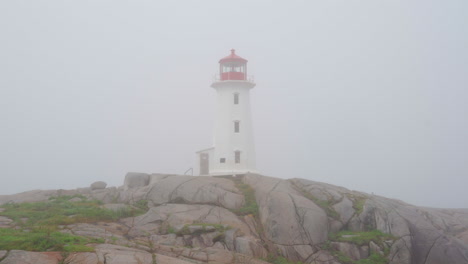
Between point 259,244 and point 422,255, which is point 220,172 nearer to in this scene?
point 259,244

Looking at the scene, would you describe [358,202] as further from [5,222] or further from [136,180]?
[5,222]

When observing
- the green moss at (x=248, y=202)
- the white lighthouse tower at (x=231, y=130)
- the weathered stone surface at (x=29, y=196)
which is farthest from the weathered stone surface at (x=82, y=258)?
the white lighthouse tower at (x=231, y=130)

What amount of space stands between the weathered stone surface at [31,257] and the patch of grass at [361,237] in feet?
54.9

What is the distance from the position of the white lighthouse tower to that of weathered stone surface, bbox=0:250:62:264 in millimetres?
21994

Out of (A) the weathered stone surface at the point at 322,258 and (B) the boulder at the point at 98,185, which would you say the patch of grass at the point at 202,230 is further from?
(B) the boulder at the point at 98,185

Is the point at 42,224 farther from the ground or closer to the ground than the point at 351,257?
farther from the ground

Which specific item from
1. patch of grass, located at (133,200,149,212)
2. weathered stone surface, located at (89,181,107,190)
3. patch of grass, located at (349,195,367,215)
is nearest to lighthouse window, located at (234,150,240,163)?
patch of grass, located at (349,195,367,215)

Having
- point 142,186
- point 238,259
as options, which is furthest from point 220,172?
point 238,259

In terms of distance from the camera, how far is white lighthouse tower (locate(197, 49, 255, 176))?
3904cm

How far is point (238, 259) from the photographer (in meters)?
21.9

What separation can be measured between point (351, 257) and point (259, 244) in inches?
228

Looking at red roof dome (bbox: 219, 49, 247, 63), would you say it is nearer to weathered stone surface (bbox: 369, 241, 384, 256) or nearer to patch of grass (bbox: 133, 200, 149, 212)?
patch of grass (bbox: 133, 200, 149, 212)

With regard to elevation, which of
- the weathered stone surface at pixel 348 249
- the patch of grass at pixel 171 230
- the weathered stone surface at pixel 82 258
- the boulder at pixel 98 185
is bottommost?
the weathered stone surface at pixel 348 249

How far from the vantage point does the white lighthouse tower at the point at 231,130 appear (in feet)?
128
